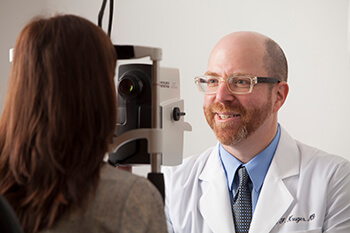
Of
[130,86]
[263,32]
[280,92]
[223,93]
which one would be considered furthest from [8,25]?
[130,86]

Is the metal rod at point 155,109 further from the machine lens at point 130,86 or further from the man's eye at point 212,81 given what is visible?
the man's eye at point 212,81

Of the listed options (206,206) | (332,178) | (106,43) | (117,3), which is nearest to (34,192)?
(106,43)

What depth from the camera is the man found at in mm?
1541

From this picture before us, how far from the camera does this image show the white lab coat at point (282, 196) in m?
1.53

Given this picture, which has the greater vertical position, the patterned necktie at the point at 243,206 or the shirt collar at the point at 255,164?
the shirt collar at the point at 255,164

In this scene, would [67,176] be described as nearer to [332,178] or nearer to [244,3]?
[332,178]

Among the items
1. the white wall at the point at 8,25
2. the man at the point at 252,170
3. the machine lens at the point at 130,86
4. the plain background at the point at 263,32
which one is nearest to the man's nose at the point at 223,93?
the man at the point at 252,170

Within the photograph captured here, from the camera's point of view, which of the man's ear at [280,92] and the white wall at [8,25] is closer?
the man's ear at [280,92]

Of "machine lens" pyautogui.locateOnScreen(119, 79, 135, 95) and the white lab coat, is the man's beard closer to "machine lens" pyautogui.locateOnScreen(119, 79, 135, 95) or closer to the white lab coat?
the white lab coat

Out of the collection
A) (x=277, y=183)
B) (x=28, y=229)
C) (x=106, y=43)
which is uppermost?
(x=106, y=43)

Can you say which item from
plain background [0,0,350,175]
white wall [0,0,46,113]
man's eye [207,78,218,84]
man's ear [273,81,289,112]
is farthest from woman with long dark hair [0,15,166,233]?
white wall [0,0,46,113]

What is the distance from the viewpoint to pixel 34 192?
0.75m

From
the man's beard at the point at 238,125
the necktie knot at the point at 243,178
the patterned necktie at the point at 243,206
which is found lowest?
the patterned necktie at the point at 243,206

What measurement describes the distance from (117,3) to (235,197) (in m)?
1.67
